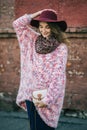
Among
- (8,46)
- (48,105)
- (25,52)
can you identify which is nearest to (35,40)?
(25,52)

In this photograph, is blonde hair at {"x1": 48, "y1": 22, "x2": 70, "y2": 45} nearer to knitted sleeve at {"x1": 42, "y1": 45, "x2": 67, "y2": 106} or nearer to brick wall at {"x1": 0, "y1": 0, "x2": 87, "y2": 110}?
knitted sleeve at {"x1": 42, "y1": 45, "x2": 67, "y2": 106}

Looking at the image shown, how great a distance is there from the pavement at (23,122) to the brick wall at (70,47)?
0.41 m

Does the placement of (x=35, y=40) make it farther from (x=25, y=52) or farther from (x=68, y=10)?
(x=68, y=10)

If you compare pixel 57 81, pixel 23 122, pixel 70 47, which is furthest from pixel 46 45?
pixel 70 47

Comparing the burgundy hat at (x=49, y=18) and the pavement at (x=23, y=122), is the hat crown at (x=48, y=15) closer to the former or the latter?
the burgundy hat at (x=49, y=18)

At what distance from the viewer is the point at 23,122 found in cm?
715

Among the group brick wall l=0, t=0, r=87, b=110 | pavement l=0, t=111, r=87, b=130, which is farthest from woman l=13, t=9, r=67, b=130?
brick wall l=0, t=0, r=87, b=110

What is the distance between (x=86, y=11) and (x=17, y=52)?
1.66m

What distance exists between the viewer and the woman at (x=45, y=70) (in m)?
3.99

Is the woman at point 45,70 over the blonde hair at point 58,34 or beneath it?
beneath

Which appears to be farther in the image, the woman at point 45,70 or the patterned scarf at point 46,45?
the patterned scarf at point 46,45

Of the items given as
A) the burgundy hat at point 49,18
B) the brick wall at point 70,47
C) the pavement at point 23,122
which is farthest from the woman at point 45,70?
the brick wall at point 70,47

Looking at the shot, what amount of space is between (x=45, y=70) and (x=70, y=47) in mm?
3559

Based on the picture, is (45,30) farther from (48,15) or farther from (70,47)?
(70,47)
